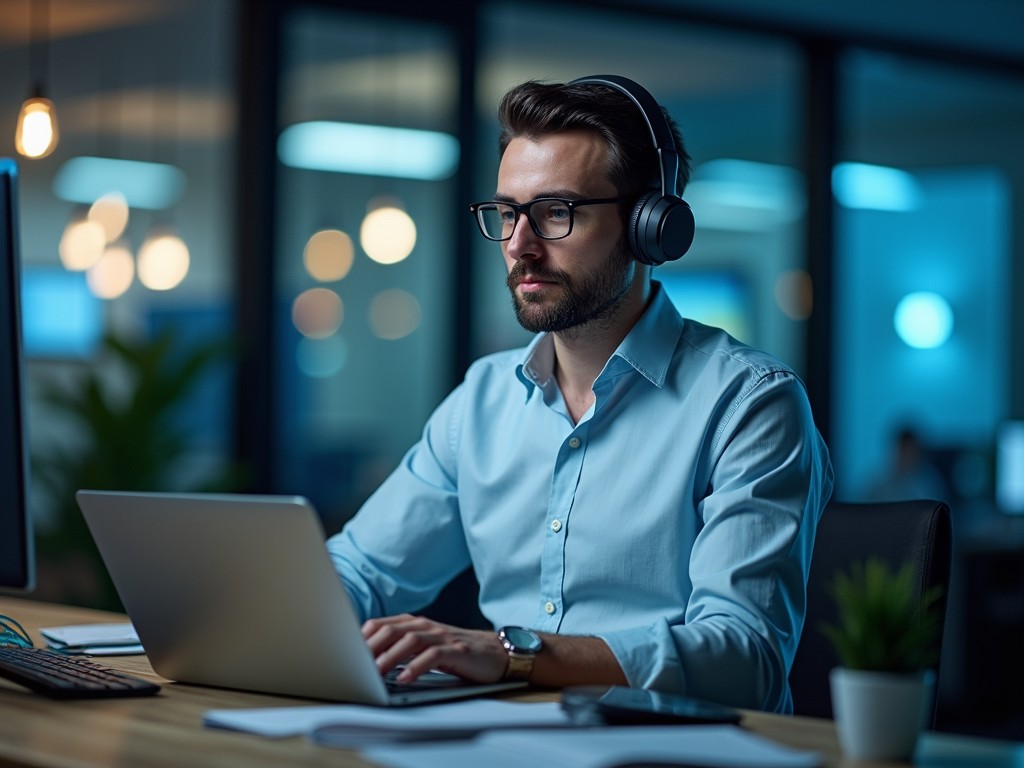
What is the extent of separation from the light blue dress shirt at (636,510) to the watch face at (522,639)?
9 cm

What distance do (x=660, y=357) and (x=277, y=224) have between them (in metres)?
3.27

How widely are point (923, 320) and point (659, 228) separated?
7707 mm

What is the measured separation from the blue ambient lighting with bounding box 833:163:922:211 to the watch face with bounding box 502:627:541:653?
8134 millimetres

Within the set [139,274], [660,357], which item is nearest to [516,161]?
[660,357]

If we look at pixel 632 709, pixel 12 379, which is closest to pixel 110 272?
pixel 12 379

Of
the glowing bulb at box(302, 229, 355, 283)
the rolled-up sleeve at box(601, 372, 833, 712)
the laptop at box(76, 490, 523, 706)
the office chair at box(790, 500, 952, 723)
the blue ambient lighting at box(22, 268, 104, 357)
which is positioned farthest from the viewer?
the blue ambient lighting at box(22, 268, 104, 357)

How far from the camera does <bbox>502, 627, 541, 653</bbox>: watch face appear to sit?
156 centimetres

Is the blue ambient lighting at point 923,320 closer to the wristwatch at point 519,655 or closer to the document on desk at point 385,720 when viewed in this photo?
the wristwatch at point 519,655

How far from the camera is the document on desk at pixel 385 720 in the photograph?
4.14ft

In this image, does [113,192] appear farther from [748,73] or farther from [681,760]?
[681,760]

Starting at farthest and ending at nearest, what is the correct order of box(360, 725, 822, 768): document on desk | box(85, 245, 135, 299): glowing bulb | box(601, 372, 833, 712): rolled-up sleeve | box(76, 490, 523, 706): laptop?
box(85, 245, 135, 299): glowing bulb < box(601, 372, 833, 712): rolled-up sleeve < box(76, 490, 523, 706): laptop < box(360, 725, 822, 768): document on desk

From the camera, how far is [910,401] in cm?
921

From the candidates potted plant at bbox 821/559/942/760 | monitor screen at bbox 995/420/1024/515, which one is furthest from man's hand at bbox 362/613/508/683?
monitor screen at bbox 995/420/1024/515

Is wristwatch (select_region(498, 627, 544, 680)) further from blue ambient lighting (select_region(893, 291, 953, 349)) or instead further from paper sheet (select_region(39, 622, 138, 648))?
blue ambient lighting (select_region(893, 291, 953, 349))
